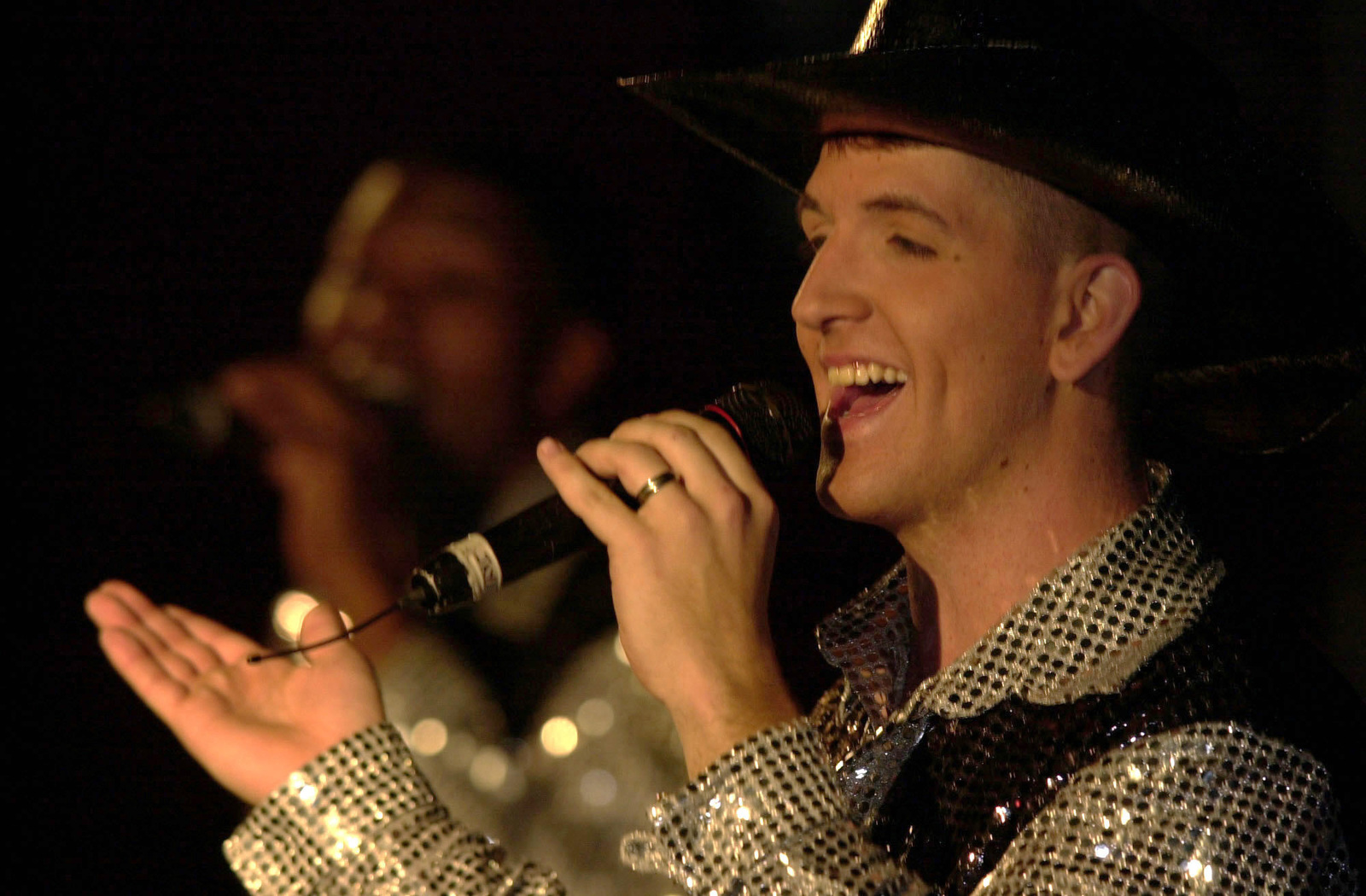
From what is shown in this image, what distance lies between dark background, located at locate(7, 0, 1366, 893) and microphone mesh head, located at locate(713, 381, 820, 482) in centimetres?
110

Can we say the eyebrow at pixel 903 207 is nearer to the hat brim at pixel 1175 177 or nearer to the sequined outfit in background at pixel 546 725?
the hat brim at pixel 1175 177

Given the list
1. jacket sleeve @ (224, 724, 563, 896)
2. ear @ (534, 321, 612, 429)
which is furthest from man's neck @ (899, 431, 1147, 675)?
ear @ (534, 321, 612, 429)

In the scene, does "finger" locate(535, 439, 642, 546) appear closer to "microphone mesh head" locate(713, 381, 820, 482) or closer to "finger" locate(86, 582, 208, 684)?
"microphone mesh head" locate(713, 381, 820, 482)

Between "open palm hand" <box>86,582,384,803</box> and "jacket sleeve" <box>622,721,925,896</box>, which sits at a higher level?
"open palm hand" <box>86,582,384,803</box>

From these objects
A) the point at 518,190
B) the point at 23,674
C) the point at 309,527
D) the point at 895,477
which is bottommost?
the point at 895,477

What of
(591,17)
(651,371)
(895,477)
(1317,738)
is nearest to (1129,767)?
(1317,738)

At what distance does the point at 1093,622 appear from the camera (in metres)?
1.13

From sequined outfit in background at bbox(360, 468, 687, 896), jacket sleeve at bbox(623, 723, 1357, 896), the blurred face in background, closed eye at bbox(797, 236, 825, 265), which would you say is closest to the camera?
jacket sleeve at bbox(623, 723, 1357, 896)

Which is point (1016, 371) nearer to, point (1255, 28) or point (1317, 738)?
point (1317, 738)

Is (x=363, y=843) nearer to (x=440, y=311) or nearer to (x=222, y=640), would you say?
(x=222, y=640)

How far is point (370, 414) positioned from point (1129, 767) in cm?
172

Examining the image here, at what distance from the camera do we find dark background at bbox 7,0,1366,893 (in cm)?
196

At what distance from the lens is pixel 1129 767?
1.01 meters

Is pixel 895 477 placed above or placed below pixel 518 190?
below
